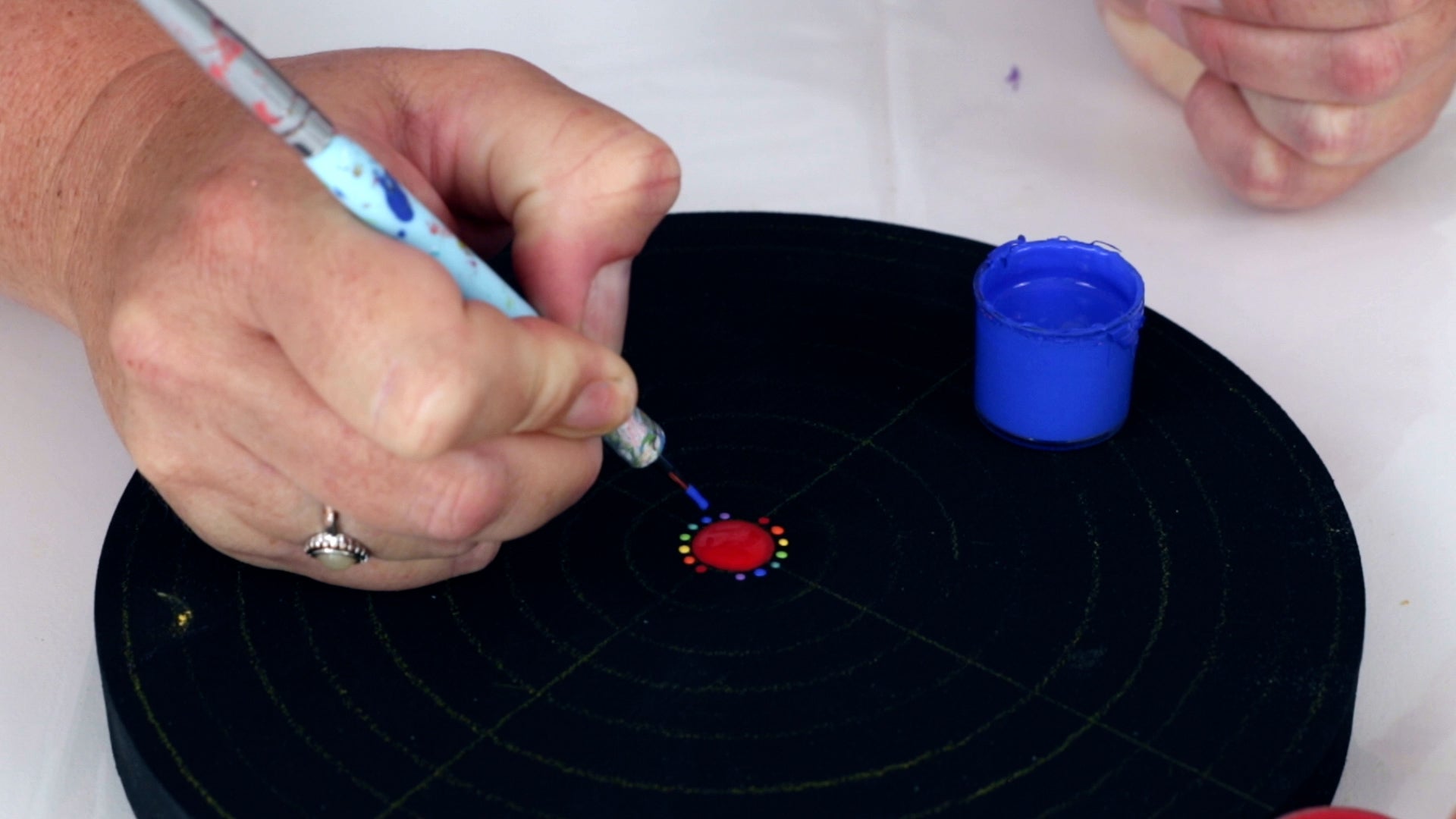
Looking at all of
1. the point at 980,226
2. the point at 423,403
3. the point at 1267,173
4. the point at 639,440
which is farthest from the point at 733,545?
the point at 1267,173

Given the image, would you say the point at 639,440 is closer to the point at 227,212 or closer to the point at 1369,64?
the point at 227,212

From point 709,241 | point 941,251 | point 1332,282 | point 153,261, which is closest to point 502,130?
point 153,261

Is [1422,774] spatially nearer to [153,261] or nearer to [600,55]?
[153,261]

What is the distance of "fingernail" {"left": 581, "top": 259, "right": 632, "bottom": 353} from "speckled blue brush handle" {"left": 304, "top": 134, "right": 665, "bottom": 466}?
0.11 m

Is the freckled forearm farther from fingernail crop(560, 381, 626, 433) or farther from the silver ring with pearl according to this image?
fingernail crop(560, 381, 626, 433)

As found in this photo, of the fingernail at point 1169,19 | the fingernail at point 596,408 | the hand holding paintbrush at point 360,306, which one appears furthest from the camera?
the fingernail at point 1169,19

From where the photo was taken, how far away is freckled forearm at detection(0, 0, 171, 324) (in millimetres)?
1227

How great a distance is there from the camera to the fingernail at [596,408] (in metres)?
0.98

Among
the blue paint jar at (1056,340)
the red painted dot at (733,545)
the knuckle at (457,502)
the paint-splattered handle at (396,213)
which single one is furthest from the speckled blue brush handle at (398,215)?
the blue paint jar at (1056,340)

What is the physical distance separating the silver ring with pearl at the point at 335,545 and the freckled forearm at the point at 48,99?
353 mm

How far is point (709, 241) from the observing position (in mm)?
1477

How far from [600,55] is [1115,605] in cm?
114

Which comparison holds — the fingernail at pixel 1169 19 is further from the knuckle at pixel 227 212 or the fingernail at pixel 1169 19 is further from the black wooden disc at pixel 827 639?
the knuckle at pixel 227 212

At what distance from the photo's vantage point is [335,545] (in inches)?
41.4
